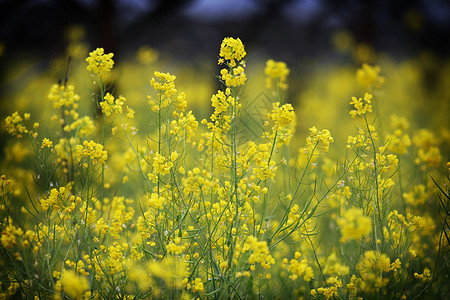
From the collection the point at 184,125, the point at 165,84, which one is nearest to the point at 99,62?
the point at 165,84

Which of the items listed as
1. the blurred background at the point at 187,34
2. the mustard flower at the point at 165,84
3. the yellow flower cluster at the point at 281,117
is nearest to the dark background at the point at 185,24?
the blurred background at the point at 187,34

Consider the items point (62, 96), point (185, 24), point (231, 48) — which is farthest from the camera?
point (185, 24)

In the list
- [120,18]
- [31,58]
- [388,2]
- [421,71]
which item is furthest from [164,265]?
[421,71]

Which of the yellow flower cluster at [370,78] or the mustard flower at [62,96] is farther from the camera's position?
the yellow flower cluster at [370,78]

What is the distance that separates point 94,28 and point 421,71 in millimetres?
7261

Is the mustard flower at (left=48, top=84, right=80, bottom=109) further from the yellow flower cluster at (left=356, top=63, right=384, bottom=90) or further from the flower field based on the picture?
the yellow flower cluster at (left=356, top=63, right=384, bottom=90)

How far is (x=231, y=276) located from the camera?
1.53m

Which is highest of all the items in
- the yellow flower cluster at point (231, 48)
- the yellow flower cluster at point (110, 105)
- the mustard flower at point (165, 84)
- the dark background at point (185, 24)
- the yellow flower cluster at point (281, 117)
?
the dark background at point (185, 24)

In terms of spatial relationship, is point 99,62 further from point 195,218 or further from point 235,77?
point 195,218

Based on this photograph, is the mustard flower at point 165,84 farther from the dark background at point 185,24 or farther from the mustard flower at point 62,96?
the dark background at point 185,24

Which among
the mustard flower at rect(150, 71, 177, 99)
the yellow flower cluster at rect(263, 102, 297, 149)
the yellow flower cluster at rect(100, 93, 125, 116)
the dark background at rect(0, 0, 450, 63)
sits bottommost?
the yellow flower cluster at rect(263, 102, 297, 149)

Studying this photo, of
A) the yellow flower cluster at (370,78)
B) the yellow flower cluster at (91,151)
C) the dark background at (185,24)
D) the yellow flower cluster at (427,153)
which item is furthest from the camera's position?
the dark background at (185,24)

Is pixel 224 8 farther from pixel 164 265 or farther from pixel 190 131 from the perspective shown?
pixel 164 265

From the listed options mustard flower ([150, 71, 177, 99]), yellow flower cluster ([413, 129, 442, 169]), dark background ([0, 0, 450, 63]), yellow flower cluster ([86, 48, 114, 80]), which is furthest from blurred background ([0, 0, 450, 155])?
mustard flower ([150, 71, 177, 99])
